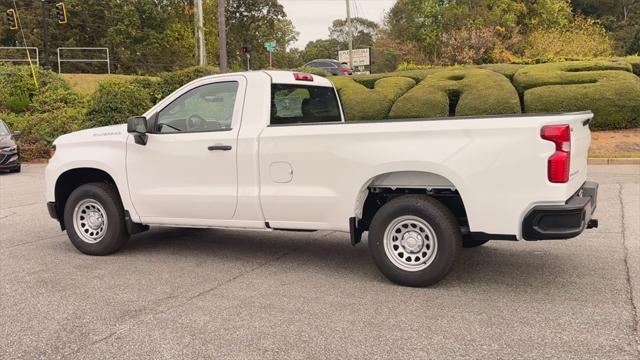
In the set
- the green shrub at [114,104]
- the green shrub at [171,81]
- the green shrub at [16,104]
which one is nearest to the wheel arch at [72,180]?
the green shrub at [114,104]

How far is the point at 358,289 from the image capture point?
505cm

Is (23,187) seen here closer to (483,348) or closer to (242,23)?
(483,348)

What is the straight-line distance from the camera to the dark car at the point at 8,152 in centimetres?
1556

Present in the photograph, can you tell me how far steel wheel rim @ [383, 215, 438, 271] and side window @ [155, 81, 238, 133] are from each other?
2118 mm

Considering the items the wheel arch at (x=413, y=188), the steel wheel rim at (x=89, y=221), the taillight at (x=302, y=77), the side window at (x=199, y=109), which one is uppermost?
the taillight at (x=302, y=77)

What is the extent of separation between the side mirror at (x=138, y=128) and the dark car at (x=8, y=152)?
37.7 ft

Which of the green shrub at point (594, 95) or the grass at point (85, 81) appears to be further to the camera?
the grass at point (85, 81)

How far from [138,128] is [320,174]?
2.04m

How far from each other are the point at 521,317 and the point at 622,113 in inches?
557

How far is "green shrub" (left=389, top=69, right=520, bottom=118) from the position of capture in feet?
54.4

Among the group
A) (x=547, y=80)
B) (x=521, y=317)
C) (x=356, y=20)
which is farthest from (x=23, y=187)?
(x=356, y=20)

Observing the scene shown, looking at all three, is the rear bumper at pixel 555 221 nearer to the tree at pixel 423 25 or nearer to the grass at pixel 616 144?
the grass at pixel 616 144

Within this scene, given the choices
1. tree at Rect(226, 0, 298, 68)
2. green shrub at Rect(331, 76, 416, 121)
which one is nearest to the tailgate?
green shrub at Rect(331, 76, 416, 121)

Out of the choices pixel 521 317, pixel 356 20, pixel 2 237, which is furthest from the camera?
pixel 356 20
